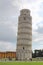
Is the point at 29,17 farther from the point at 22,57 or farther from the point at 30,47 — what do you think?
the point at 22,57

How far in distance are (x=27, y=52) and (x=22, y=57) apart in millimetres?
2175

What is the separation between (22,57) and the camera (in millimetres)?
52531

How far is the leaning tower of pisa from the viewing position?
173 feet

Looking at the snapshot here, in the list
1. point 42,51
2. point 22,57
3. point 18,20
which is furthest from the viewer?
point 42,51

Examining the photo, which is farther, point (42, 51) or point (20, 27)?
point (42, 51)

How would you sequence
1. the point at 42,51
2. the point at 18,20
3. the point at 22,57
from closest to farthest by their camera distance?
the point at 22,57 → the point at 18,20 → the point at 42,51

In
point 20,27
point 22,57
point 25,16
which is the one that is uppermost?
point 25,16

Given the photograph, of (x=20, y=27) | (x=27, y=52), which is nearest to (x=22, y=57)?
(x=27, y=52)

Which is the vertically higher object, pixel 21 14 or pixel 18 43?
pixel 21 14

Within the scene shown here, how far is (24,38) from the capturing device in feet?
176

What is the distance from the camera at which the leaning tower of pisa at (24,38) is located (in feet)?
173

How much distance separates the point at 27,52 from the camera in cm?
5297

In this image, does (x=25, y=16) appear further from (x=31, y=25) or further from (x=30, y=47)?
(x=30, y=47)

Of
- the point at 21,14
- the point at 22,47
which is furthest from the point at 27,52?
the point at 21,14
